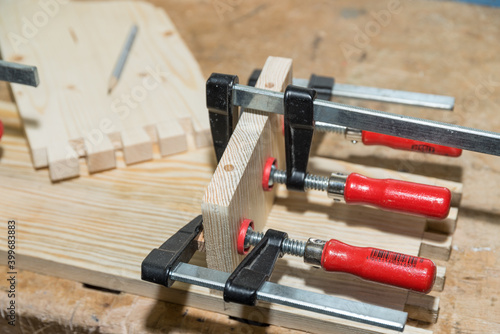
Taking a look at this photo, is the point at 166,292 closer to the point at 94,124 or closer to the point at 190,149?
the point at 190,149

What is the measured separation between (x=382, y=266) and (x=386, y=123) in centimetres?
27

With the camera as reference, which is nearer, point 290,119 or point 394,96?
point 290,119

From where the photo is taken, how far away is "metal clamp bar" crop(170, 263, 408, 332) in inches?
35.1

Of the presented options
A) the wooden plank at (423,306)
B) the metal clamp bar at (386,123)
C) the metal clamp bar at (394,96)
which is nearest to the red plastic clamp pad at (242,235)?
the metal clamp bar at (386,123)

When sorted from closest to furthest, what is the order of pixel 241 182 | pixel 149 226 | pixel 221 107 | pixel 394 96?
pixel 241 182, pixel 221 107, pixel 149 226, pixel 394 96

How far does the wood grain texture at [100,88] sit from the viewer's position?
1416 mm

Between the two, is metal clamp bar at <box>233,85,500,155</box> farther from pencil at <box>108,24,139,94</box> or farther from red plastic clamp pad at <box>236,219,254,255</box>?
pencil at <box>108,24,139,94</box>

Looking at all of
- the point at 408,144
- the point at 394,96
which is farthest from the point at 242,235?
the point at 394,96

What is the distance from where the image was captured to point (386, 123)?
106 centimetres

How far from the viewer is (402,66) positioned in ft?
5.98

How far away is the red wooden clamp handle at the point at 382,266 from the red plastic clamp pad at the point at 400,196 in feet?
0.40

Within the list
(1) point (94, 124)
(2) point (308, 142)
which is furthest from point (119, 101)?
(2) point (308, 142)

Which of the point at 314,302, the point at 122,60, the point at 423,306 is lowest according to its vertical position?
the point at 423,306

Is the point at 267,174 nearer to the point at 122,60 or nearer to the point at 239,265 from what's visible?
the point at 239,265
